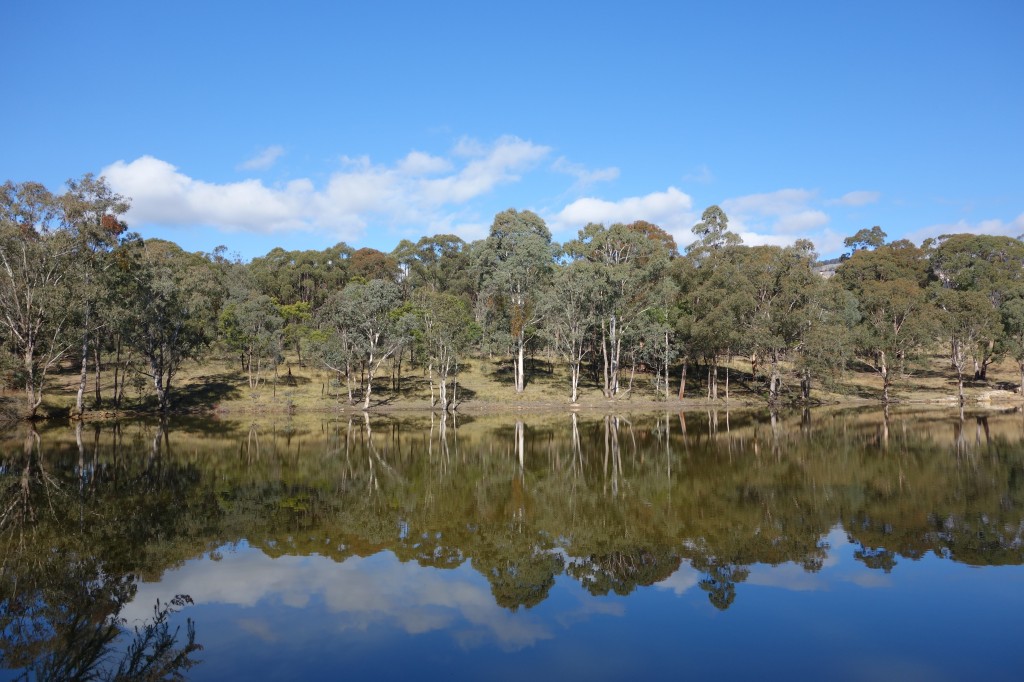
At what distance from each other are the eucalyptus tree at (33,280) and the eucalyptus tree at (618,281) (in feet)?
154

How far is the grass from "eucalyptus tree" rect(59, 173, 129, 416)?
8.52 metres

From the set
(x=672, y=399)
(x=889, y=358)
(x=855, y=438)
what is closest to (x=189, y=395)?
(x=672, y=399)

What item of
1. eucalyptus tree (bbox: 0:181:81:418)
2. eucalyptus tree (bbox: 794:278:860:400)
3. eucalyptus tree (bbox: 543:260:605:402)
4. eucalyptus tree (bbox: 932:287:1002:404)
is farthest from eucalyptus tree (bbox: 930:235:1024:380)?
eucalyptus tree (bbox: 0:181:81:418)

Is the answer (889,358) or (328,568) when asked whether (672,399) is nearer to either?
(889,358)

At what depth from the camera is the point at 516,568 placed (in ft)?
55.0

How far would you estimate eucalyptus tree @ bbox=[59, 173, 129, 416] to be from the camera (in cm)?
5212

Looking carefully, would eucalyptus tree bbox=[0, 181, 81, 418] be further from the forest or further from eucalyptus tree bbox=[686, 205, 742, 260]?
eucalyptus tree bbox=[686, 205, 742, 260]

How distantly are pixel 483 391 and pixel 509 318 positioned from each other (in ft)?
31.6

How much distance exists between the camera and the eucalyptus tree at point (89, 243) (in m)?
52.1

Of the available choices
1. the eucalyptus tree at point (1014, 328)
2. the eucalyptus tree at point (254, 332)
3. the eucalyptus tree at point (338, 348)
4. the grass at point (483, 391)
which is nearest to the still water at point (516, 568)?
the eucalyptus tree at point (338, 348)

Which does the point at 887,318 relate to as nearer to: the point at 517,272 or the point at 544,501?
the point at 517,272

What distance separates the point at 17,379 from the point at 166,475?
3313cm

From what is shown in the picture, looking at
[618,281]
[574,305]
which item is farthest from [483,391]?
[618,281]

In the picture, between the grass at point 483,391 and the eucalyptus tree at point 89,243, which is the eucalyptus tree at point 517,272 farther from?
the eucalyptus tree at point 89,243
